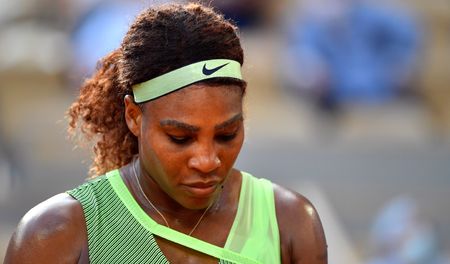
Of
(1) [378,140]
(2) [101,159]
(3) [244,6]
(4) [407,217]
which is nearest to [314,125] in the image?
(1) [378,140]

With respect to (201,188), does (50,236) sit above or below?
below

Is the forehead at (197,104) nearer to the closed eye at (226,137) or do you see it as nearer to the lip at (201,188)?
the closed eye at (226,137)

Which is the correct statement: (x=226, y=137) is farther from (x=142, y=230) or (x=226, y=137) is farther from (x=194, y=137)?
(x=142, y=230)

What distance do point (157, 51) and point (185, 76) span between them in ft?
0.35

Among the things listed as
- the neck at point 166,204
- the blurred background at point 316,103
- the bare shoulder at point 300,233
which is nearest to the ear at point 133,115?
the neck at point 166,204

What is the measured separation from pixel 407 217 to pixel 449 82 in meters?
2.46

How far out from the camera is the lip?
292 cm

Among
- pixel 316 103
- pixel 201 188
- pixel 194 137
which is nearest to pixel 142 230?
pixel 201 188

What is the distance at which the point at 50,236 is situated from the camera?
9.58 feet

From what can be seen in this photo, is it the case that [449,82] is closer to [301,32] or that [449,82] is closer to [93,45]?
[301,32]

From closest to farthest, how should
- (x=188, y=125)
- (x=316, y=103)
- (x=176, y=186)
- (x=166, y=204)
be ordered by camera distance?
(x=188, y=125) → (x=176, y=186) → (x=166, y=204) → (x=316, y=103)

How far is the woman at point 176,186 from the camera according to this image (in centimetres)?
289

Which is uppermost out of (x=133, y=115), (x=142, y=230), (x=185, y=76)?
(x=185, y=76)

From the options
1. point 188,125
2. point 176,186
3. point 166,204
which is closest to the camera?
Answer: point 188,125
